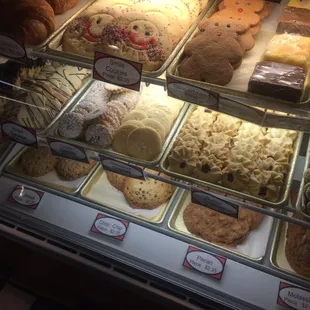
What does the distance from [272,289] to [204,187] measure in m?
0.57

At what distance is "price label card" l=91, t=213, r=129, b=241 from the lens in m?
2.30

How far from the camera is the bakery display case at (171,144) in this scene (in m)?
1.73

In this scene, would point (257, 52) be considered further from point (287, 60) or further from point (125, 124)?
point (125, 124)

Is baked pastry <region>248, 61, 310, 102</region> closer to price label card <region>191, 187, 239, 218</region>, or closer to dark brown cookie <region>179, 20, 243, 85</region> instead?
dark brown cookie <region>179, 20, 243, 85</region>

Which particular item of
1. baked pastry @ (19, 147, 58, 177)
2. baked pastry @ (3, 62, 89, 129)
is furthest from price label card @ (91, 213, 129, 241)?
baked pastry @ (3, 62, 89, 129)

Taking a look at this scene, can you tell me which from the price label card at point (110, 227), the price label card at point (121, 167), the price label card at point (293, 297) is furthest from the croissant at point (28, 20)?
the price label card at point (293, 297)

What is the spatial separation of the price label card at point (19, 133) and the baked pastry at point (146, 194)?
56 cm

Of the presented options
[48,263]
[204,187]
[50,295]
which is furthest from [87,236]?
[204,187]

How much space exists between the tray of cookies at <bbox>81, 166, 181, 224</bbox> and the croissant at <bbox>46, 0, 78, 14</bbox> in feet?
3.00

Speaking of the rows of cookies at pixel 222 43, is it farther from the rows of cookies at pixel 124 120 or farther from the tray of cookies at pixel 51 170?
Result: the tray of cookies at pixel 51 170

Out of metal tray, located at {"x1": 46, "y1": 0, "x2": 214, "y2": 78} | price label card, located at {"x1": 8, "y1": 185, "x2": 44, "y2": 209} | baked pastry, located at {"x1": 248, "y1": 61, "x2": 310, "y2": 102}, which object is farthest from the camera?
price label card, located at {"x1": 8, "y1": 185, "x2": 44, "y2": 209}

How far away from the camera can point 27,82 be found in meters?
2.36

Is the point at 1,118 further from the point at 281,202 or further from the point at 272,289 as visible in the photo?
the point at 272,289

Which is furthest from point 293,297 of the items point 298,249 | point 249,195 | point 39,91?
point 39,91
